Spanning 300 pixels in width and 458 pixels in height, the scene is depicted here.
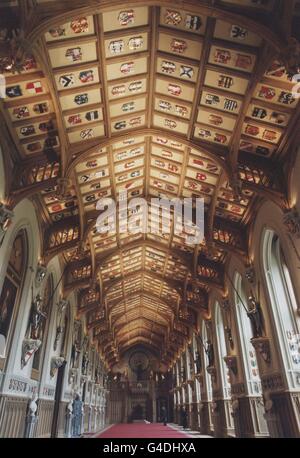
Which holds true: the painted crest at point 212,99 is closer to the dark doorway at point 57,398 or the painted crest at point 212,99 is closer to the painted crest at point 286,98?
the painted crest at point 286,98

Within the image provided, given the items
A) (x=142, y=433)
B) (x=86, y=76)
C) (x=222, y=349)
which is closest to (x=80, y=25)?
(x=86, y=76)

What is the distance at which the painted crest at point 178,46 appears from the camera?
8.88 meters

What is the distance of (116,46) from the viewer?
29.2 feet

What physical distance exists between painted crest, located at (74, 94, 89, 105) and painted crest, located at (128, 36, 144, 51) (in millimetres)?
1984

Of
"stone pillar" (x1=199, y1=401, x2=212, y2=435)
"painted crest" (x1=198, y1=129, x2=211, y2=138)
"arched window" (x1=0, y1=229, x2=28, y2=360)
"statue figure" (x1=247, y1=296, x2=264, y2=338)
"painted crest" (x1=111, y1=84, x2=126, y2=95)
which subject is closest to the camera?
"painted crest" (x1=111, y1=84, x2=126, y2=95)

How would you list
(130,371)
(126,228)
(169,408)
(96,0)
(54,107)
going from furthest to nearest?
(130,371) < (169,408) < (126,228) < (54,107) < (96,0)

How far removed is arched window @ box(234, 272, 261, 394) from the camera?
43.1 feet

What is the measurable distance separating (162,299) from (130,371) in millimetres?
22251

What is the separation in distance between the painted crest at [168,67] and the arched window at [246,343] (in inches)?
346

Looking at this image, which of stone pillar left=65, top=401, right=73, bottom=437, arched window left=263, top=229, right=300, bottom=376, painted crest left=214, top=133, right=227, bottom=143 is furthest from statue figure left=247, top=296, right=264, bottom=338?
stone pillar left=65, top=401, right=73, bottom=437

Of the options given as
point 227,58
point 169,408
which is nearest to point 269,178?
point 227,58

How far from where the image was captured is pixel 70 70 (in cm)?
893

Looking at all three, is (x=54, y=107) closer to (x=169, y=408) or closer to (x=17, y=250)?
(x=17, y=250)

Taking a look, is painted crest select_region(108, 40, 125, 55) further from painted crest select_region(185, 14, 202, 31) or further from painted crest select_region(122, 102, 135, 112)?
painted crest select_region(122, 102, 135, 112)
